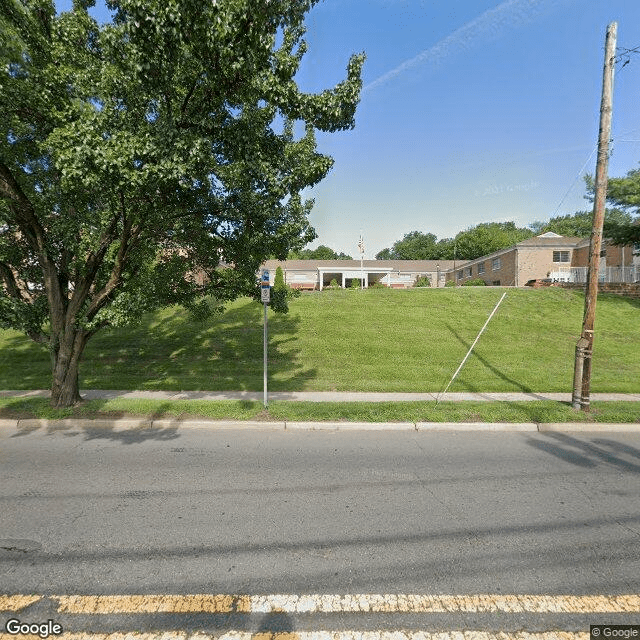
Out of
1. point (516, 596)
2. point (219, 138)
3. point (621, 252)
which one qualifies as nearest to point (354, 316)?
point (219, 138)

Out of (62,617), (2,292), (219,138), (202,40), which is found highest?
(202,40)

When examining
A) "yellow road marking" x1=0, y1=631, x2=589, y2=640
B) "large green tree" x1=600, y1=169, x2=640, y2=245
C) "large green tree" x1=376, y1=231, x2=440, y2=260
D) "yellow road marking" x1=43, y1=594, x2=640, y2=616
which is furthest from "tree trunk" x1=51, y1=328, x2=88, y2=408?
"large green tree" x1=376, y1=231, x2=440, y2=260

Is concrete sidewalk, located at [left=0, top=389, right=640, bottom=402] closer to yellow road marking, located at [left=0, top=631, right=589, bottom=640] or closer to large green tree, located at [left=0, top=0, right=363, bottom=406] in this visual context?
large green tree, located at [left=0, top=0, right=363, bottom=406]

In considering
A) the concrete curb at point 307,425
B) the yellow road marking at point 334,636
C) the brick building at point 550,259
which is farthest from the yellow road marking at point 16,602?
the brick building at point 550,259

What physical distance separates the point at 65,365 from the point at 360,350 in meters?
8.96

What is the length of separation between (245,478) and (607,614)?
362 centimetres

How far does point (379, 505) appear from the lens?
3953 mm

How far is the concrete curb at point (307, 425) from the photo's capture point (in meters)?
6.89

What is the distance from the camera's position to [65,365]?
767cm

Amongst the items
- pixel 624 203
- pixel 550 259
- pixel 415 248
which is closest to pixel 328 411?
pixel 624 203

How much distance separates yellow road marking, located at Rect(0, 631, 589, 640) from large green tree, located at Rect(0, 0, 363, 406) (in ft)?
15.7

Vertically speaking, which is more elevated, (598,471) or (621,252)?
(621,252)

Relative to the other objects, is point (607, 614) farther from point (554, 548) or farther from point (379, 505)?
point (379, 505)

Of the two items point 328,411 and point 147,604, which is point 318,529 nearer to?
point 147,604
